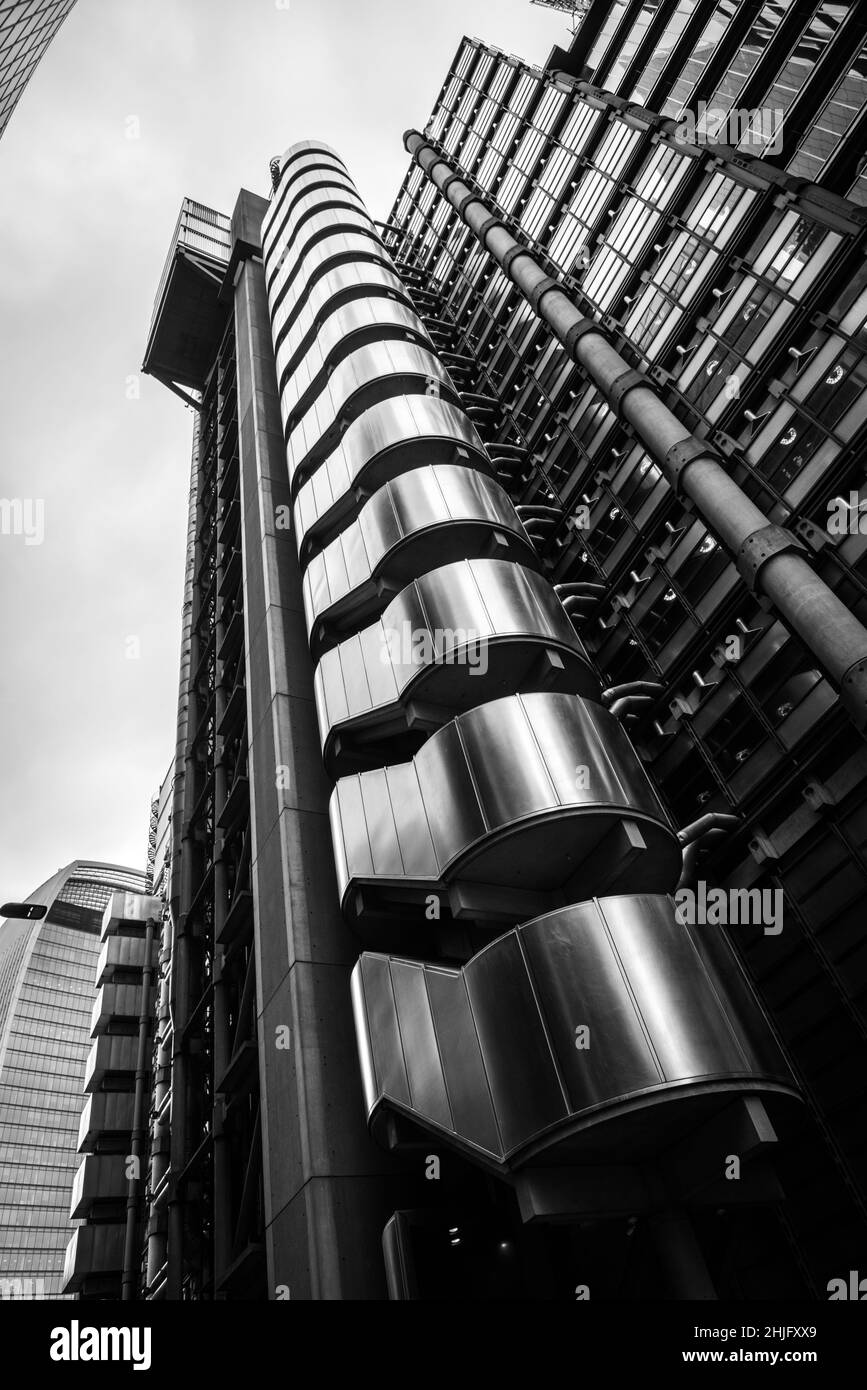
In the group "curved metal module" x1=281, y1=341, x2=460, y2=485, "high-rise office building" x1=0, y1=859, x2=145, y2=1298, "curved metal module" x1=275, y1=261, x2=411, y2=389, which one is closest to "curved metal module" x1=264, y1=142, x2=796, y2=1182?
"curved metal module" x1=281, y1=341, x2=460, y2=485

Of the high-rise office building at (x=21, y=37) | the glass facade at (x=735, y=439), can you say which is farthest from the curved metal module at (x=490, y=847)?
the high-rise office building at (x=21, y=37)

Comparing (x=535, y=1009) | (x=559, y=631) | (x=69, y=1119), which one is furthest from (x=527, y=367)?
(x=69, y=1119)

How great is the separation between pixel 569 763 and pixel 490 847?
1.91 m

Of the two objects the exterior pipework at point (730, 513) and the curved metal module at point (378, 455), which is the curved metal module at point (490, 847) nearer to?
the curved metal module at point (378, 455)

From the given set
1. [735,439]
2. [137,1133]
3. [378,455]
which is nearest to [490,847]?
[378,455]

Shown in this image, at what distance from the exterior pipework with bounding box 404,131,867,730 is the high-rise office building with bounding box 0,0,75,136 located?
21348mm

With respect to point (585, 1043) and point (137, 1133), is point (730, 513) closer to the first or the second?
point (585, 1043)

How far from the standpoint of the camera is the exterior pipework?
1399 centimetres

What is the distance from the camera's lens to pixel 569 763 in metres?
13.2

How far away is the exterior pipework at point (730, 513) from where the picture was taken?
1399 cm

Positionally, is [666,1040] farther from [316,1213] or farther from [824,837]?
[824,837]

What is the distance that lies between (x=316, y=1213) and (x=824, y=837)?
1058cm

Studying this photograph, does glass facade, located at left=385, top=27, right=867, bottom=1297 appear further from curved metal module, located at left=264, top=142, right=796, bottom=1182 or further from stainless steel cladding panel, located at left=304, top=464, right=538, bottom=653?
stainless steel cladding panel, located at left=304, top=464, right=538, bottom=653

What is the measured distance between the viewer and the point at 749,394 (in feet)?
68.0
